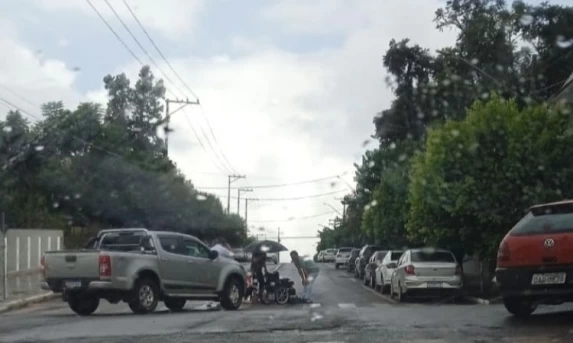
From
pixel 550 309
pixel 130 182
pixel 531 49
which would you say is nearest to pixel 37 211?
pixel 130 182

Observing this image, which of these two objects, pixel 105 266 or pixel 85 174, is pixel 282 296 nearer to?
pixel 105 266

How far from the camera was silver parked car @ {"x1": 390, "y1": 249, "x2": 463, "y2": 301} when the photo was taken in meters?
26.6

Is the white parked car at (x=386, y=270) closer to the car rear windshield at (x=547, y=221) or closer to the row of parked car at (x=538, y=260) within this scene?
the row of parked car at (x=538, y=260)

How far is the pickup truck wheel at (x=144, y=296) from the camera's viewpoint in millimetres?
20328

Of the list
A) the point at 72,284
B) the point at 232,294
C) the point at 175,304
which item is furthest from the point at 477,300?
the point at 72,284

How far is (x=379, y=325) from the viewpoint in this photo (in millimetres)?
13133

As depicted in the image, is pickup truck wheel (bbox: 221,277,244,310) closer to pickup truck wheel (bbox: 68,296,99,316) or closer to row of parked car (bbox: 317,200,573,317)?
pickup truck wheel (bbox: 68,296,99,316)

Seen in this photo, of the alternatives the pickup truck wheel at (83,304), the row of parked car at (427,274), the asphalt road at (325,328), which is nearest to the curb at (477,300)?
the row of parked car at (427,274)

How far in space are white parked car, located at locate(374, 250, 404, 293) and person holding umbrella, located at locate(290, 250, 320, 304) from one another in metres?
4.39

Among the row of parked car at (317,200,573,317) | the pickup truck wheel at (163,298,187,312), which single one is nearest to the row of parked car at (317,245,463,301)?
the pickup truck wheel at (163,298,187,312)

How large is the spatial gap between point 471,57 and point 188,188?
19149 millimetres

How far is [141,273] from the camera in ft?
67.7

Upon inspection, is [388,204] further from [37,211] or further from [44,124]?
[44,124]

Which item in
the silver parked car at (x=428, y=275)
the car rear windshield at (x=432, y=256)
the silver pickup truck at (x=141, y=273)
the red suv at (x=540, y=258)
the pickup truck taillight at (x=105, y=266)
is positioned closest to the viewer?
the red suv at (x=540, y=258)
